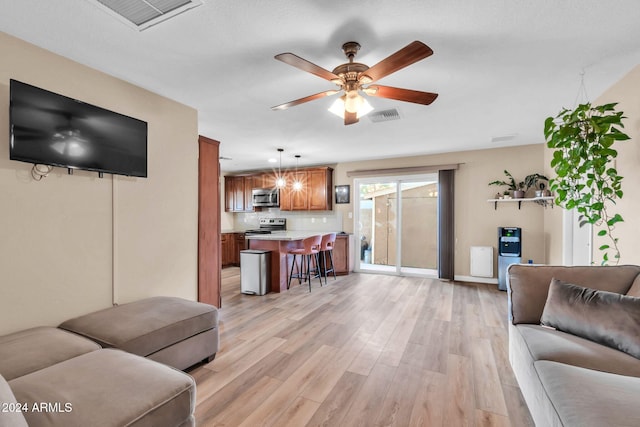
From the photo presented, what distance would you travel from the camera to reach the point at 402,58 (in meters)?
1.73

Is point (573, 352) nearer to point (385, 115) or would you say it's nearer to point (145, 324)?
point (145, 324)

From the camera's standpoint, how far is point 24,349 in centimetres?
162

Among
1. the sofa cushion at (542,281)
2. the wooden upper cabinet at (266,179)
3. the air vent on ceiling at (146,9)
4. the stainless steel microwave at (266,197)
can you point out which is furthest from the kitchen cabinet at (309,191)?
the air vent on ceiling at (146,9)

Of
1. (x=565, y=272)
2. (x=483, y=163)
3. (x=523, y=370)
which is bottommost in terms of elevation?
(x=523, y=370)

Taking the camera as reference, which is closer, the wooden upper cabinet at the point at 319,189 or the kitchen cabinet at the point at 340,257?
the kitchen cabinet at the point at 340,257

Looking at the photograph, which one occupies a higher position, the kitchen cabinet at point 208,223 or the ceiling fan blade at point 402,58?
the ceiling fan blade at point 402,58

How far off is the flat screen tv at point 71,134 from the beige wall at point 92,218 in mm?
116

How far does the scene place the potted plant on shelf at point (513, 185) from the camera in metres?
4.70

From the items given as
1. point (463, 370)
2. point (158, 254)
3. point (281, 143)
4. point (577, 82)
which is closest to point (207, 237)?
point (158, 254)

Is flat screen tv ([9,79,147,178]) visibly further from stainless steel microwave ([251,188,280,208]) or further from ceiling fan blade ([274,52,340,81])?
stainless steel microwave ([251,188,280,208])

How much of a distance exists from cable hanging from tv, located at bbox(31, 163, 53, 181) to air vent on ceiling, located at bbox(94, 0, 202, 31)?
1.23 meters

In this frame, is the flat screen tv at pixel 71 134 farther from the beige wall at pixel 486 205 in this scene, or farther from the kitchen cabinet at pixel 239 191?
the beige wall at pixel 486 205

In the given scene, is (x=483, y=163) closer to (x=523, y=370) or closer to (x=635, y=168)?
(x=635, y=168)

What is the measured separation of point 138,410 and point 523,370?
2.13 metres
